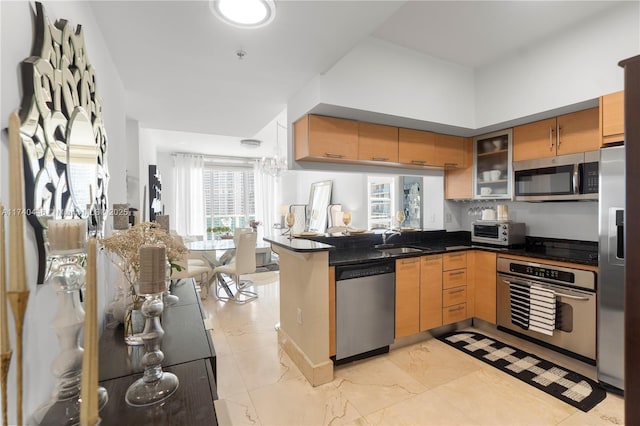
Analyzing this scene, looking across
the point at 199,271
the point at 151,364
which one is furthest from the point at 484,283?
the point at 199,271

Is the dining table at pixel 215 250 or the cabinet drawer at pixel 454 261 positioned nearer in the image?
the cabinet drawer at pixel 454 261

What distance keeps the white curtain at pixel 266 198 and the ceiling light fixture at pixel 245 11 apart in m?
6.60

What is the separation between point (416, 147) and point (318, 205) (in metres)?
4.23

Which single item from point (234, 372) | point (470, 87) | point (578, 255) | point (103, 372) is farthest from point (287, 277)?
point (470, 87)

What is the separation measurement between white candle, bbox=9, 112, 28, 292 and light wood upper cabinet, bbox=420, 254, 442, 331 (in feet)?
9.32

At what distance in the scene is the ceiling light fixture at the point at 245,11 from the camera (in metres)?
1.58

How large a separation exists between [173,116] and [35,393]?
129 inches

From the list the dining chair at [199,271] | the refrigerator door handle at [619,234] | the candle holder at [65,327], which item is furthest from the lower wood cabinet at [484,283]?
the dining chair at [199,271]

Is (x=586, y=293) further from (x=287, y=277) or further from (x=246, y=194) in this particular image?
(x=246, y=194)

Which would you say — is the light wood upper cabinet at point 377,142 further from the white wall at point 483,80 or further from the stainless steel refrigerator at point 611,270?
the stainless steel refrigerator at point 611,270

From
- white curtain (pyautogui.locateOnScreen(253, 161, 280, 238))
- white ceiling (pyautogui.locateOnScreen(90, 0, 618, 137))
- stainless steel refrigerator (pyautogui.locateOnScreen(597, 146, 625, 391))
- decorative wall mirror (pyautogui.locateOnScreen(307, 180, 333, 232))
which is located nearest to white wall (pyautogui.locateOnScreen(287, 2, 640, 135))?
white ceiling (pyautogui.locateOnScreen(90, 0, 618, 137))

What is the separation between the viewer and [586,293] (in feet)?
7.72

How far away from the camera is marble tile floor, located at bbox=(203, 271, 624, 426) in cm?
191

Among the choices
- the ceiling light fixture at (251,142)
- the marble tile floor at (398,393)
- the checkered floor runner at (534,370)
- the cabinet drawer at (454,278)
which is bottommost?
the marble tile floor at (398,393)
